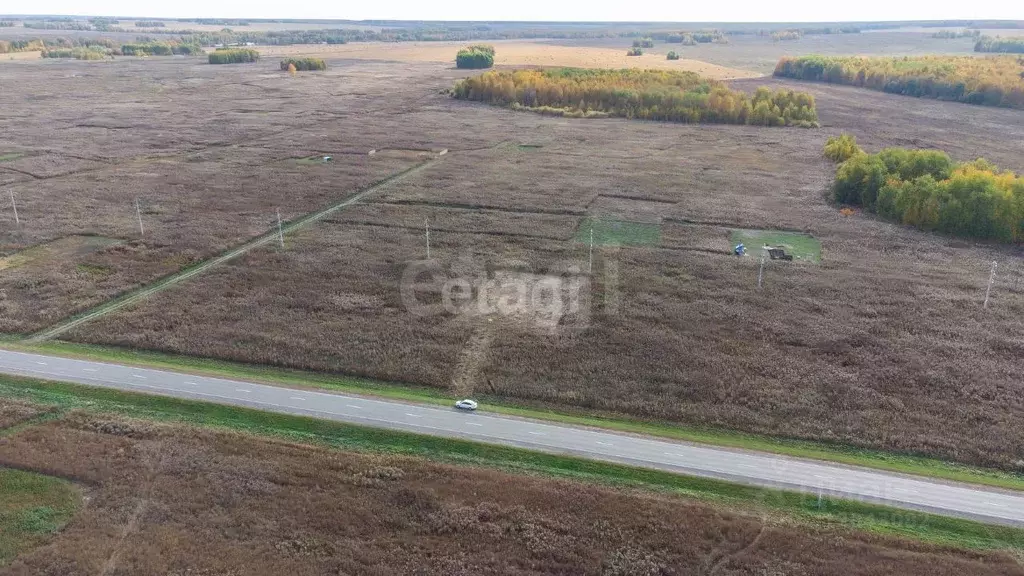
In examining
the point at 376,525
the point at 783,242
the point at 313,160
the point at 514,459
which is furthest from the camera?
the point at 313,160

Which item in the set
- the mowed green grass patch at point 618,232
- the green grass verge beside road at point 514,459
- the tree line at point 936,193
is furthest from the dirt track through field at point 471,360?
the tree line at point 936,193

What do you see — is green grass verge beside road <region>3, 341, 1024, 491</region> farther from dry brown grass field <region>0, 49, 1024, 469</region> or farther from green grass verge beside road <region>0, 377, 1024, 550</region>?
green grass verge beside road <region>0, 377, 1024, 550</region>

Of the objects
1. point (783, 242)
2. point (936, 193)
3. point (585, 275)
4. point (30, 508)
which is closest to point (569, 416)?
point (585, 275)

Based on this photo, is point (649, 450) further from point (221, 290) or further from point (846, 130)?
point (846, 130)

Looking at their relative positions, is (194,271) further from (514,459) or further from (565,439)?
(565,439)

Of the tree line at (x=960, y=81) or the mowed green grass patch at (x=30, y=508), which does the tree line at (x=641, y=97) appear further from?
the mowed green grass patch at (x=30, y=508)

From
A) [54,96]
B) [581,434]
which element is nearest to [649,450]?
[581,434]
